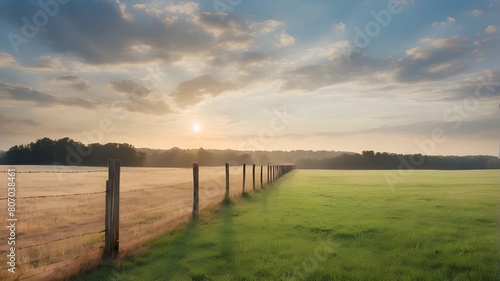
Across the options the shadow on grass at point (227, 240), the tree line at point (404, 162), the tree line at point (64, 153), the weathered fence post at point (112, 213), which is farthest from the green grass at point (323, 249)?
the tree line at point (404, 162)

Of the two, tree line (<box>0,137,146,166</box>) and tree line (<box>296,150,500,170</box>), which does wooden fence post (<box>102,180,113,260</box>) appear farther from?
tree line (<box>296,150,500,170</box>)

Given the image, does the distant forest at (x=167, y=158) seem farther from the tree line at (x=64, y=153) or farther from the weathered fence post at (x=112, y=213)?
the weathered fence post at (x=112, y=213)

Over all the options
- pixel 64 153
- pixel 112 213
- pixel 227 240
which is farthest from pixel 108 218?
pixel 64 153

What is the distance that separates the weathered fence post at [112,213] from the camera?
877 centimetres

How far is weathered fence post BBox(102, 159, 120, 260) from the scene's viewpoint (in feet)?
28.8

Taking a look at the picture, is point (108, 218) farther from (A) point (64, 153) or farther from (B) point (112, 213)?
(A) point (64, 153)

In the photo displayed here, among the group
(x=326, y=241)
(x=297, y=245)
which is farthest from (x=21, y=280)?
(x=326, y=241)

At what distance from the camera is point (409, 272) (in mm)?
7344

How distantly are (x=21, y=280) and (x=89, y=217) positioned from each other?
11735mm

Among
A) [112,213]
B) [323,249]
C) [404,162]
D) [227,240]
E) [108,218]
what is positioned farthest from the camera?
[404,162]

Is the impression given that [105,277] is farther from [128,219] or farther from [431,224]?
[431,224]

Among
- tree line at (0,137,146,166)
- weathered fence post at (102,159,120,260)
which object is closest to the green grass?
weathered fence post at (102,159,120,260)

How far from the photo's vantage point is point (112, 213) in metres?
9.02

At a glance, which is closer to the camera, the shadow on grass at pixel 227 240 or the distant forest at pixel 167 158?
the shadow on grass at pixel 227 240
